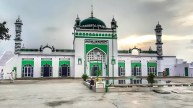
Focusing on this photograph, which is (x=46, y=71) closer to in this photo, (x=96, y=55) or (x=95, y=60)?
(x=95, y=60)

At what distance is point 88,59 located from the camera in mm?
35844

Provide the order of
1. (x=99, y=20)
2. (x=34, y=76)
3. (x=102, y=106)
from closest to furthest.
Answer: (x=102, y=106) → (x=34, y=76) → (x=99, y=20)

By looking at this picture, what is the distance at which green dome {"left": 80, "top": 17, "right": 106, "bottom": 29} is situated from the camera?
38.0m

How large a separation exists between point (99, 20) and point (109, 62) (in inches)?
374

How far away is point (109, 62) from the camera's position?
3594 cm

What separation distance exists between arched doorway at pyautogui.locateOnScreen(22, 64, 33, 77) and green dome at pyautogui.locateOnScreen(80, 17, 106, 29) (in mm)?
12098

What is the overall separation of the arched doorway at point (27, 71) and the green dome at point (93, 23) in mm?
12098

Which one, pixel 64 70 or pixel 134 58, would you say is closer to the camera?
pixel 64 70

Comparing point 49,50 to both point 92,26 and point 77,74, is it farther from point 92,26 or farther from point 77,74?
point 92,26

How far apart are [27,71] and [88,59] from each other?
10.6 metres

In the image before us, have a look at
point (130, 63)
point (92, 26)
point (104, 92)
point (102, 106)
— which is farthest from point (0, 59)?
point (102, 106)

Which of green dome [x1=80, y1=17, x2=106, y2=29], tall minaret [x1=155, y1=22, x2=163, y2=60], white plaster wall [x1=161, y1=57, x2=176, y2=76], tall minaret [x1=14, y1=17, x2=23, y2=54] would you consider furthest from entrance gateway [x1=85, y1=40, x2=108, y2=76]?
white plaster wall [x1=161, y1=57, x2=176, y2=76]

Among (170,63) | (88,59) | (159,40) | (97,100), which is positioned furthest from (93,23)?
(97,100)

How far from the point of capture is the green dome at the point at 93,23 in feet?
125
